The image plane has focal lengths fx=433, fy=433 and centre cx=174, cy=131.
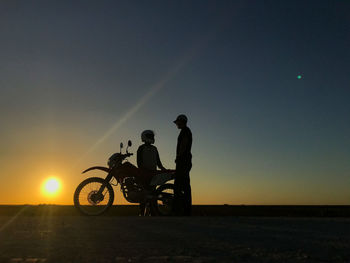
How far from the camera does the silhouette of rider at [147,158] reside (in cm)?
1120

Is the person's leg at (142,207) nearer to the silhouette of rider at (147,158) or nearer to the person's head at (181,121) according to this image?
the silhouette of rider at (147,158)

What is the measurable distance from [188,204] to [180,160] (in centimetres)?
113

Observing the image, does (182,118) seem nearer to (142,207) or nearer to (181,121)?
(181,121)

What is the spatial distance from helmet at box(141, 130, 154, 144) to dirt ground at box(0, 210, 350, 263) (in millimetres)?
4753

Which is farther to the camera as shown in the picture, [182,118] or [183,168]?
[182,118]

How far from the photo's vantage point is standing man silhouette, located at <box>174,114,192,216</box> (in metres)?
10.9

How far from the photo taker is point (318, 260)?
3904 millimetres

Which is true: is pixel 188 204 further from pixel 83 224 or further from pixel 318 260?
pixel 318 260

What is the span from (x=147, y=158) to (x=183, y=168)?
1.07 metres

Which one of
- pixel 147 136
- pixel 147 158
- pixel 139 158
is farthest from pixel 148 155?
pixel 147 136

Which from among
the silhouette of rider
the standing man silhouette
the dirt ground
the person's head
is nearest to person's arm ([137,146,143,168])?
the silhouette of rider

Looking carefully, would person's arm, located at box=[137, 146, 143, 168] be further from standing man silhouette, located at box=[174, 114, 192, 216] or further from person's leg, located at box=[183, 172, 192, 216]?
person's leg, located at box=[183, 172, 192, 216]

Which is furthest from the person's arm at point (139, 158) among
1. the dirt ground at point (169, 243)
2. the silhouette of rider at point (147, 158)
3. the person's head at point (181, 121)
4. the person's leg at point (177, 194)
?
the dirt ground at point (169, 243)

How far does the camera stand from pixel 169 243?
4840 mm
